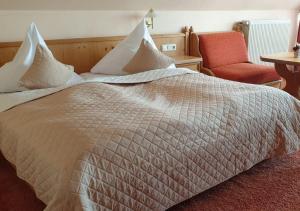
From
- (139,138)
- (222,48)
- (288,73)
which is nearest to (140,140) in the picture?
(139,138)

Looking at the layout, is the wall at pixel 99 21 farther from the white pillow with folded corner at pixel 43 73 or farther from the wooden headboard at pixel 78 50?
the white pillow with folded corner at pixel 43 73

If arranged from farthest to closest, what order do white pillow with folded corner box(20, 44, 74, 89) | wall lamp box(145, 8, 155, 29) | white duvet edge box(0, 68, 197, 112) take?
1. wall lamp box(145, 8, 155, 29)
2. white pillow with folded corner box(20, 44, 74, 89)
3. white duvet edge box(0, 68, 197, 112)

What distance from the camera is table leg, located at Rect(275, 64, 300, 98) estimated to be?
→ 346 cm

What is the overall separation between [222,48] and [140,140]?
286 cm

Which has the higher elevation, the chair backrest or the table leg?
the chair backrest

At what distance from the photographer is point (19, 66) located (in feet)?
8.14

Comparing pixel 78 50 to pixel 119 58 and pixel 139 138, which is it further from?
pixel 139 138

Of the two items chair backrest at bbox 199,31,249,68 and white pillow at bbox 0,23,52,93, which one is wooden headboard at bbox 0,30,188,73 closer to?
white pillow at bbox 0,23,52,93

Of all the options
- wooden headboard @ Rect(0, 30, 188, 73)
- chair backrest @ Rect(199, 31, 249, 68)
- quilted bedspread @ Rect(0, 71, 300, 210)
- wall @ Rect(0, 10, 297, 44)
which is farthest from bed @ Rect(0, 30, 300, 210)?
chair backrest @ Rect(199, 31, 249, 68)

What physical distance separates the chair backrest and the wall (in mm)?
220

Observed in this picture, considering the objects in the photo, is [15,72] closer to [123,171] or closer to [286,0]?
[123,171]

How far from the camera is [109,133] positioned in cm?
148

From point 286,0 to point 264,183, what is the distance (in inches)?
144

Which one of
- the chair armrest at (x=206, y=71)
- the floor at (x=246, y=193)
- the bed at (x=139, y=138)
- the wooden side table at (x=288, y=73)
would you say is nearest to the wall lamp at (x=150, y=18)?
the chair armrest at (x=206, y=71)
